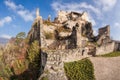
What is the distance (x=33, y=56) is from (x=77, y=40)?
1225 centimetres

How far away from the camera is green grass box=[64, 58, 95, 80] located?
163 ft

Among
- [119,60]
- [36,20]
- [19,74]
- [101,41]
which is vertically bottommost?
[19,74]

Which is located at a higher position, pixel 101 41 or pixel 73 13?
pixel 73 13

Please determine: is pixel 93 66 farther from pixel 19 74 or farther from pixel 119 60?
pixel 19 74

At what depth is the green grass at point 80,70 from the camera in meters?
49.6

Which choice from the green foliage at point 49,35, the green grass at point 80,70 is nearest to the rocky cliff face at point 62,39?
the green foliage at point 49,35

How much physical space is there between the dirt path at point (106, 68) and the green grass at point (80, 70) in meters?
1.19

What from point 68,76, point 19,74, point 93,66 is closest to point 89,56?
point 93,66

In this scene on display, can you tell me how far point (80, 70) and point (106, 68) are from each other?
553 centimetres

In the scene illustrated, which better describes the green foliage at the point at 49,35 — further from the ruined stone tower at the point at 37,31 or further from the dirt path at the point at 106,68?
the dirt path at the point at 106,68

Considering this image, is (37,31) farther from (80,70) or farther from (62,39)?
(80,70)

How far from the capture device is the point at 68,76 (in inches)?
1957

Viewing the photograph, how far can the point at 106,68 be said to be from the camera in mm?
51531

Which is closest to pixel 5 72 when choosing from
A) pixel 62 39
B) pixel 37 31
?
pixel 37 31
